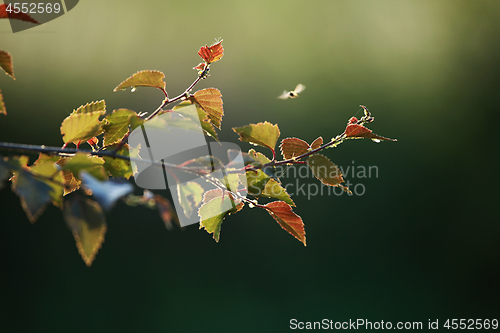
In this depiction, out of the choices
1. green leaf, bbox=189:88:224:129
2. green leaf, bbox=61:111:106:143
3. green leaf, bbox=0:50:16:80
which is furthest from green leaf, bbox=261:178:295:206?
green leaf, bbox=0:50:16:80

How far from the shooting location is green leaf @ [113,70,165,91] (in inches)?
15.4

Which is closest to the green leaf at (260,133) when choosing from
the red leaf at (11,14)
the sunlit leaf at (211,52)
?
the sunlit leaf at (211,52)

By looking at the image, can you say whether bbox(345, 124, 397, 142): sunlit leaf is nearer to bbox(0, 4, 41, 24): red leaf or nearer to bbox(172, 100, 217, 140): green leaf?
bbox(172, 100, 217, 140): green leaf

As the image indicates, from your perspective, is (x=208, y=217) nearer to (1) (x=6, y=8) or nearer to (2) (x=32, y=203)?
(2) (x=32, y=203)

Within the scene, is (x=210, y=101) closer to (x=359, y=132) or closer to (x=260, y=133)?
(x=260, y=133)

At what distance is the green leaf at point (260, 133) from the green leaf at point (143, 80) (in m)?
0.13

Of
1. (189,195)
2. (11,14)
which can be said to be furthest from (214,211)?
(11,14)

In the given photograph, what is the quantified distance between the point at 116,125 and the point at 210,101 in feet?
0.41

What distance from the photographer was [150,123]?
1.06ft

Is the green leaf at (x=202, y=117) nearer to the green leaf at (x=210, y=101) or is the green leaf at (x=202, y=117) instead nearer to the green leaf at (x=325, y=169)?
the green leaf at (x=210, y=101)

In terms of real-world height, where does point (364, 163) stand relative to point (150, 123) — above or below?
below

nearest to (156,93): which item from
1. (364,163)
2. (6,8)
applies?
(364,163)

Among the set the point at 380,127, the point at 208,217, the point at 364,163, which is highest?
the point at 208,217

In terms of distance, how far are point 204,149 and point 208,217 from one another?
92mm
